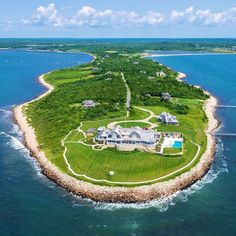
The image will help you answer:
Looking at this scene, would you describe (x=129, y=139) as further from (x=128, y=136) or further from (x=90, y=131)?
(x=90, y=131)

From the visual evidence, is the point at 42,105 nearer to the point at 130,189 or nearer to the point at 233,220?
the point at 130,189

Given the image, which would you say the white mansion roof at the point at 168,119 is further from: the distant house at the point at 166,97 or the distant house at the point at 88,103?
the distant house at the point at 166,97

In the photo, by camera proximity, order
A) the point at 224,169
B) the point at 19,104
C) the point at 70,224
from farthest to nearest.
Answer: the point at 19,104
the point at 224,169
the point at 70,224

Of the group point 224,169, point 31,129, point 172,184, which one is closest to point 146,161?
point 172,184

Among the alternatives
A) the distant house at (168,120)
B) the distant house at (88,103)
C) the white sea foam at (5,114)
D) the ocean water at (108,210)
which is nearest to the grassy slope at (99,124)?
the distant house at (168,120)

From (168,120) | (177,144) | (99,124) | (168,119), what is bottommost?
(99,124)

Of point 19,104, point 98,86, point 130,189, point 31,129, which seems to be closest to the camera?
point 130,189

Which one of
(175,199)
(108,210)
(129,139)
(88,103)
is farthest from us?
(88,103)

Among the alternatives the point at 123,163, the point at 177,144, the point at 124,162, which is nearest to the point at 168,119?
the point at 177,144
